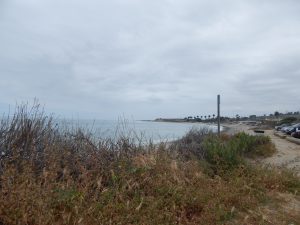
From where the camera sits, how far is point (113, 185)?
636 cm

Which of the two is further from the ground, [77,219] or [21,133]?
[21,133]

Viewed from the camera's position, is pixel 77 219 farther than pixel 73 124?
Answer: No

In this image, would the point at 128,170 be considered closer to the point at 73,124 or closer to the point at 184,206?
the point at 184,206

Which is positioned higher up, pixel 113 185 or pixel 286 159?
pixel 113 185

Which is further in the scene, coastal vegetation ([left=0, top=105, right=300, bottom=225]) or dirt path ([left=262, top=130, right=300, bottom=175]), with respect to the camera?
dirt path ([left=262, top=130, right=300, bottom=175])

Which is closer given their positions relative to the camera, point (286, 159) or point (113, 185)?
point (113, 185)

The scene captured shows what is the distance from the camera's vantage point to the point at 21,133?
630 cm

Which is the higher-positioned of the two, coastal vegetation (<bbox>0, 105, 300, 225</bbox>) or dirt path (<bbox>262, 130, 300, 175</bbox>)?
coastal vegetation (<bbox>0, 105, 300, 225</bbox>)

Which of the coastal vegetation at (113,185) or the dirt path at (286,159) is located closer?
the coastal vegetation at (113,185)

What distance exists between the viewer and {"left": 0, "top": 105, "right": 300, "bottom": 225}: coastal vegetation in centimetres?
494

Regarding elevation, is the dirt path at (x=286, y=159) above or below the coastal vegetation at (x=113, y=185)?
below

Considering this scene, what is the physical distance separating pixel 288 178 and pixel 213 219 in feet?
12.9

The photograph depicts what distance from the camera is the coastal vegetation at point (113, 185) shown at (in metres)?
4.94

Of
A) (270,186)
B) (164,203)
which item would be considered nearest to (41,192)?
(164,203)
